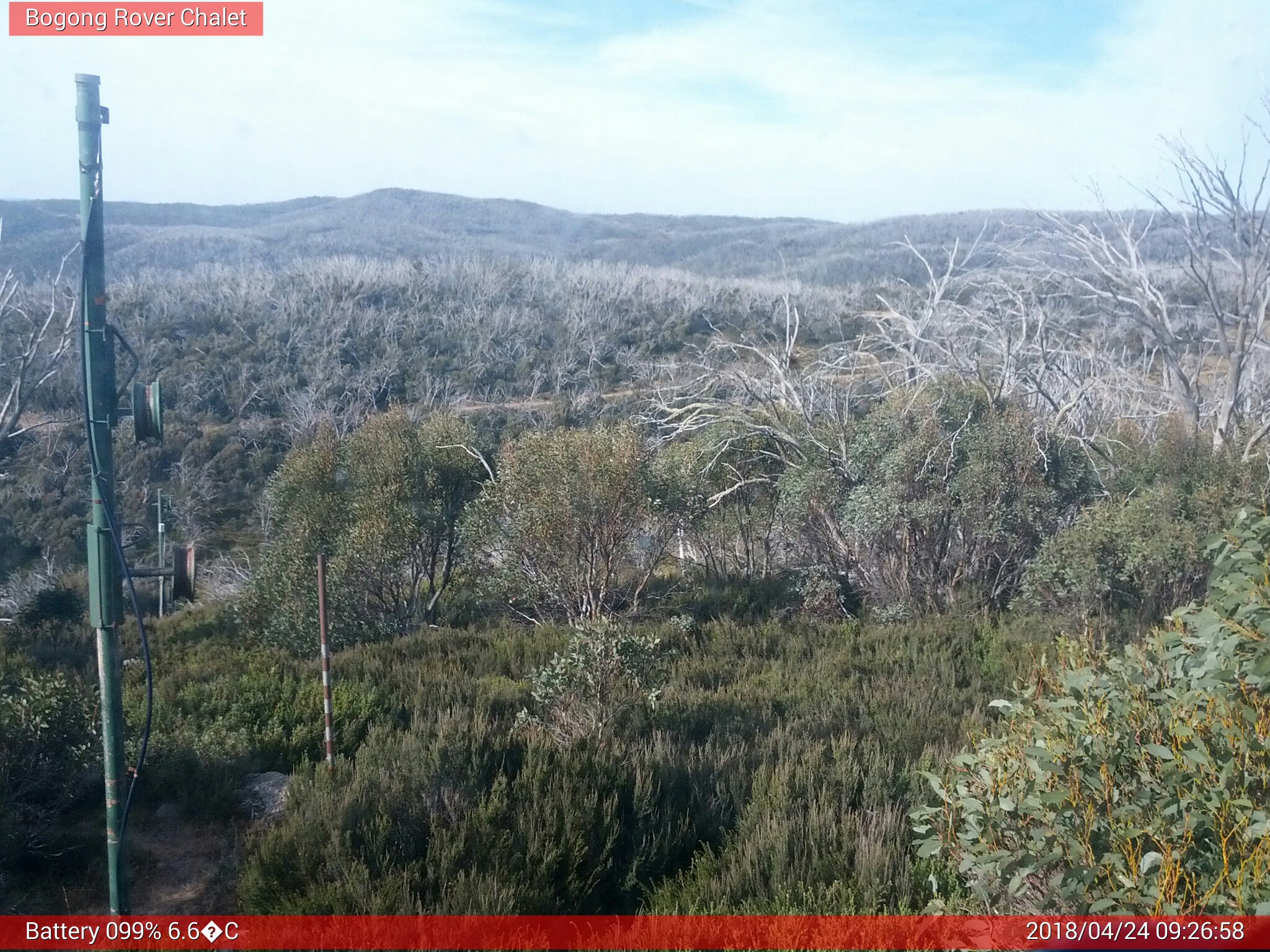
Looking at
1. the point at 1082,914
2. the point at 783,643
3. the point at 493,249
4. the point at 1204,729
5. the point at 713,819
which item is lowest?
the point at 783,643

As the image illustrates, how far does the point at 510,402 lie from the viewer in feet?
97.5

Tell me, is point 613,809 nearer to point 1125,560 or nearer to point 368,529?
point 1125,560

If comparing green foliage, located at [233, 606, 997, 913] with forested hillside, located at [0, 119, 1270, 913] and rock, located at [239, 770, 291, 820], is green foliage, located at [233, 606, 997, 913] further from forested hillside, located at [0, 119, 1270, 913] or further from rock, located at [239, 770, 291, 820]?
rock, located at [239, 770, 291, 820]

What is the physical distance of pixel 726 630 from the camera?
34.9ft

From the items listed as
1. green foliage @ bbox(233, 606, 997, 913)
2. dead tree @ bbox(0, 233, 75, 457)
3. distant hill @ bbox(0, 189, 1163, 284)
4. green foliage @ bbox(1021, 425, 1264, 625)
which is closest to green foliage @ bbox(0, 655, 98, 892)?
green foliage @ bbox(233, 606, 997, 913)

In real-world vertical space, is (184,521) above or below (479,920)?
below

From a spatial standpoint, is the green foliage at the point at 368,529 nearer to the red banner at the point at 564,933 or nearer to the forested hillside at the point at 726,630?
the forested hillside at the point at 726,630

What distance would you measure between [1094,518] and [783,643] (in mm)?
3318

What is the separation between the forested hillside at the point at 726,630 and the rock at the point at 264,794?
8cm

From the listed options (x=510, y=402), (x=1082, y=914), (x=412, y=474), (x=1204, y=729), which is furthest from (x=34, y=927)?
(x=510, y=402)

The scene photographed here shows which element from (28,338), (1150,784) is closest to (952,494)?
(1150,784)

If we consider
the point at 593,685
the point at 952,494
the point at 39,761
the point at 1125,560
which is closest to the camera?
the point at 39,761

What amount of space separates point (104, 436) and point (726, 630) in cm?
788

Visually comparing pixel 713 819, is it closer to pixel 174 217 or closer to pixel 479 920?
pixel 479 920
